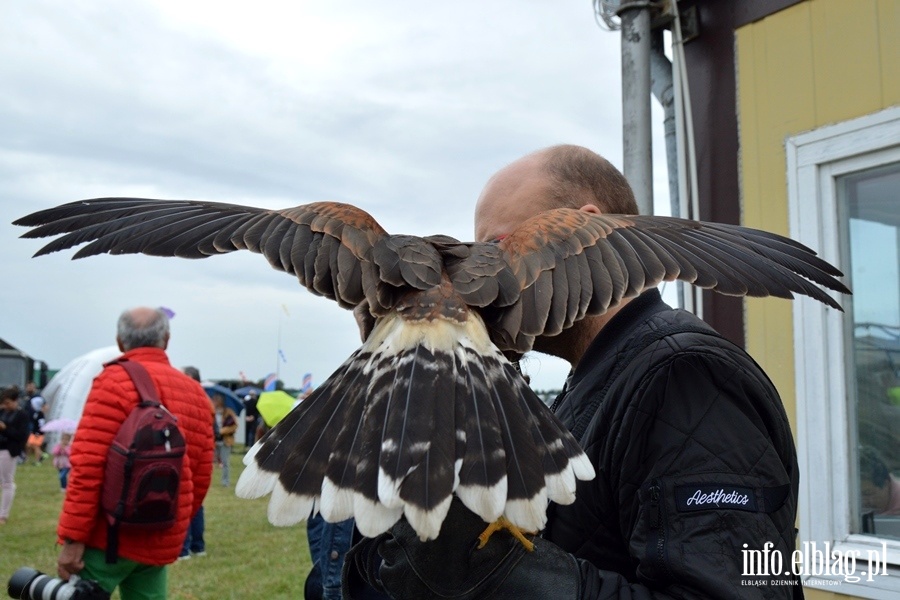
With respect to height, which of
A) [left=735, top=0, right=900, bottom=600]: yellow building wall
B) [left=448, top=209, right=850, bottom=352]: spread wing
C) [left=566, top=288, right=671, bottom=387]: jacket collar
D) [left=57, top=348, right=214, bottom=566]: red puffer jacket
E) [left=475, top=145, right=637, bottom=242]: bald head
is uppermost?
[left=735, top=0, right=900, bottom=600]: yellow building wall

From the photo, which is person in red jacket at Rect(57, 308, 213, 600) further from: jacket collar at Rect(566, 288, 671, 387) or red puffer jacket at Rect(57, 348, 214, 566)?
jacket collar at Rect(566, 288, 671, 387)

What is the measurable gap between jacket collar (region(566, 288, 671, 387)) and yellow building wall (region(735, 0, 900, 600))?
2329mm

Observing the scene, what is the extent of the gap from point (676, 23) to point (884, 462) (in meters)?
2.71

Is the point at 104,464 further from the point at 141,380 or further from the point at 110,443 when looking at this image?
the point at 141,380

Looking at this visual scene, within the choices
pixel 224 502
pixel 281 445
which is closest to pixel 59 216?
pixel 281 445

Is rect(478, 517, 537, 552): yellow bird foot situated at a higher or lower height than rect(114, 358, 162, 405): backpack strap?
lower

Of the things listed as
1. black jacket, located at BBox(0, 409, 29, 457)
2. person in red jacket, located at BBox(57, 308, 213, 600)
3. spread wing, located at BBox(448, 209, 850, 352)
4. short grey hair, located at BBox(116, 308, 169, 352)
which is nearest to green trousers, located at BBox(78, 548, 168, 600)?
person in red jacket, located at BBox(57, 308, 213, 600)

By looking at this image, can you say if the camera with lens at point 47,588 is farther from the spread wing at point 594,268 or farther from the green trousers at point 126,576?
the spread wing at point 594,268

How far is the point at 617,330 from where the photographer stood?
7.23 feet

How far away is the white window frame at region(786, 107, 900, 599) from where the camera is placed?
4.03 metres

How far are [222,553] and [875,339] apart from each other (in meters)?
8.77

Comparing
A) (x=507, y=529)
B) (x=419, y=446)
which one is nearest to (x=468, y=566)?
(x=507, y=529)

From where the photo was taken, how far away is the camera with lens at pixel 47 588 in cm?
404

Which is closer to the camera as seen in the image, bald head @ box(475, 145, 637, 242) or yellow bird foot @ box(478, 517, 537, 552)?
yellow bird foot @ box(478, 517, 537, 552)
